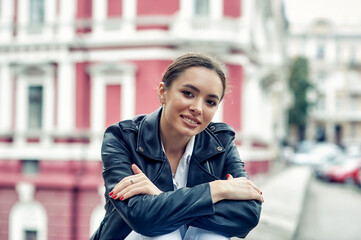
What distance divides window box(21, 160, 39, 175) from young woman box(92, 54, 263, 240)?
13287mm

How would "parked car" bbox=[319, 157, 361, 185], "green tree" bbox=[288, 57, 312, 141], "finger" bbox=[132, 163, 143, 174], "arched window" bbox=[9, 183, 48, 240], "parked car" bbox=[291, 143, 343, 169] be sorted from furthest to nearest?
1. "green tree" bbox=[288, 57, 312, 141]
2. "parked car" bbox=[291, 143, 343, 169]
3. "parked car" bbox=[319, 157, 361, 185]
4. "arched window" bbox=[9, 183, 48, 240]
5. "finger" bbox=[132, 163, 143, 174]

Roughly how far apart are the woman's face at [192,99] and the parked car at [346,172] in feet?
56.5

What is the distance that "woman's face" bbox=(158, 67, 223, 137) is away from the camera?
2064mm

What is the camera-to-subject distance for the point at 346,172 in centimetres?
1853

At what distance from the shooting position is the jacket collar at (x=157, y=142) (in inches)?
82.0

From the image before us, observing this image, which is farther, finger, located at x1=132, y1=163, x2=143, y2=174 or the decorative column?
the decorative column

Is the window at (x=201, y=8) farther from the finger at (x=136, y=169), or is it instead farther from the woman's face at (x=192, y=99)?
the finger at (x=136, y=169)

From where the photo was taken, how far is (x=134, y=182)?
77.0 inches

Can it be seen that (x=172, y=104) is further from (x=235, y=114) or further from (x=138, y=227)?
(x=235, y=114)

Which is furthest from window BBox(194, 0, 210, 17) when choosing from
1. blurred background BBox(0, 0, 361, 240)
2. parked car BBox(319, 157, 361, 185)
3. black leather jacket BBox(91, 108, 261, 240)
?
black leather jacket BBox(91, 108, 261, 240)

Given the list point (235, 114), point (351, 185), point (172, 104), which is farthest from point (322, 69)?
point (172, 104)

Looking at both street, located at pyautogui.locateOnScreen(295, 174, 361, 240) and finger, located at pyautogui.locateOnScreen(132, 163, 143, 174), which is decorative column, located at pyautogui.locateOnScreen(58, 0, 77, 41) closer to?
street, located at pyautogui.locateOnScreen(295, 174, 361, 240)

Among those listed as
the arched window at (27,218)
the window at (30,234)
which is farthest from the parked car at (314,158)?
the window at (30,234)

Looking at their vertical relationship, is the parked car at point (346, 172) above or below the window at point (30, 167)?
below
